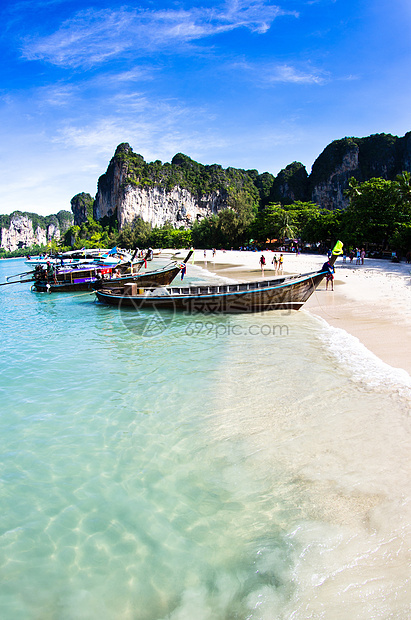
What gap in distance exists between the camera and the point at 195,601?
3.35 m

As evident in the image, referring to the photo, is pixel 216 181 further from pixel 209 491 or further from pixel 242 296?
pixel 209 491

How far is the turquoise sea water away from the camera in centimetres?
339

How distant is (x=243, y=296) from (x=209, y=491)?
1074 centimetres

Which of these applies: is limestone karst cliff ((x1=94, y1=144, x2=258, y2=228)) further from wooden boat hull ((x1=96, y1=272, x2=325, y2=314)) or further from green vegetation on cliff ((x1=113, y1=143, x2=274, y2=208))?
wooden boat hull ((x1=96, y1=272, x2=325, y2=314))

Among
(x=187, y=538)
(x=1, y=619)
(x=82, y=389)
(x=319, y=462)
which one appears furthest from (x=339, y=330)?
(x=1, y=619)

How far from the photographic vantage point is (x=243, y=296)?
1489 centimetres

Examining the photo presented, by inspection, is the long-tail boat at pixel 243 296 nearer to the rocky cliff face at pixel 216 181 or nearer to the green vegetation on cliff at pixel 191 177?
the rocky cliff face at pixel 216 181

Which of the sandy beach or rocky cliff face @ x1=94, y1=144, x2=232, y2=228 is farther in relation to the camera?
rocky cliff face @ x1=94, y1=144, x2=232, y2=228

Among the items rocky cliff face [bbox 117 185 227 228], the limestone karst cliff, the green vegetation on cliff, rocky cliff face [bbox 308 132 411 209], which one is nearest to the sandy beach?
rocky cliff face [bbox 308 132 411 209]

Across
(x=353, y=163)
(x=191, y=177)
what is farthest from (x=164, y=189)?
(x=353, y=163)

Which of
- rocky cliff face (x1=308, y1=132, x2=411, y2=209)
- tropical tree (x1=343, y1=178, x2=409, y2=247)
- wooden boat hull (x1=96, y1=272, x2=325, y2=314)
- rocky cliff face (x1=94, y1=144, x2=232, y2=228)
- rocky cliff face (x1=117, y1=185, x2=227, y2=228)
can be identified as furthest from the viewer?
rocky cliff face (x1=94, y1=144, x2=232, y2=228)

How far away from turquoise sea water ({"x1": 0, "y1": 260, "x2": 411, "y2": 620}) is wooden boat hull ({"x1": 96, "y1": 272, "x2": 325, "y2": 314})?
5866mm

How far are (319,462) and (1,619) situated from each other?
4.10 meters

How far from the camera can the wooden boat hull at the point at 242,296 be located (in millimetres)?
14906
